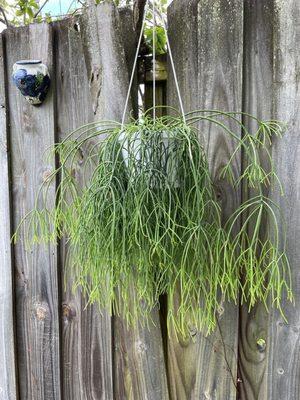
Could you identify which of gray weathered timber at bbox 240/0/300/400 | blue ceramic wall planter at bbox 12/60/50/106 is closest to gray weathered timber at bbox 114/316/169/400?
gray weathered timber at bbox 240/0/300/400

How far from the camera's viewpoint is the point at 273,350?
3.12 ft

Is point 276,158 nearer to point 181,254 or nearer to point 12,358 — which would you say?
point 181,254

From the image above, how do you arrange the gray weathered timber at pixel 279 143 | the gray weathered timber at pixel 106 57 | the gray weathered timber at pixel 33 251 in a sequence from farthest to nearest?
the gray weathered timber at pixel 33 251
the gray weathered timber at pixel 106 57
the gray weathered timber at pixel 279 143

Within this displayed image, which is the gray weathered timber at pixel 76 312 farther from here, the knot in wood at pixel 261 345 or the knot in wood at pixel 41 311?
the knot in wood at pixel 261 345

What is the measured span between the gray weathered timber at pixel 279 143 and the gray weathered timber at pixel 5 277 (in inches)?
30.2

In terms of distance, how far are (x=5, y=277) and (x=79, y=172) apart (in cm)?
46

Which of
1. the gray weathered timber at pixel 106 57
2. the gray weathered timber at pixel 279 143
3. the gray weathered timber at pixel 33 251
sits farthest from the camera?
the gray weathered timber at pixel 33 251

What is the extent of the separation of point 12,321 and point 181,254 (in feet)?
2.39

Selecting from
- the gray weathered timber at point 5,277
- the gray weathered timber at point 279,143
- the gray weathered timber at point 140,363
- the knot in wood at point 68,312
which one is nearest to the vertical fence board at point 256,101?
the gray weathered timber at point 279,143

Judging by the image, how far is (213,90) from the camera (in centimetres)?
94

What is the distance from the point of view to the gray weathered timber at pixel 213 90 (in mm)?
913

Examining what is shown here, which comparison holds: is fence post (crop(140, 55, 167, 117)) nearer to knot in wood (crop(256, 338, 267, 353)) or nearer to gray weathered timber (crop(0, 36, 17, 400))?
gray weathered timber (crop(0, 36, 17, 400))

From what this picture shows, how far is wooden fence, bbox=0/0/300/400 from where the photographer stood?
904 mm

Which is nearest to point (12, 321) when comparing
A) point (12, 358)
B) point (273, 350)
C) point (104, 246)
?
point (12, 358)
